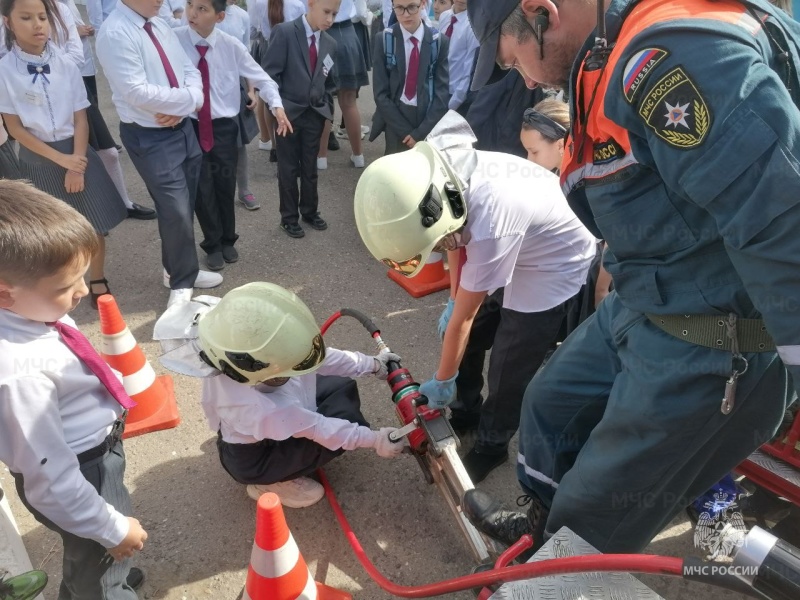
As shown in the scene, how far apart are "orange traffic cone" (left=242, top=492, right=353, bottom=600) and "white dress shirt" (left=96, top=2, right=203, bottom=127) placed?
2.78 meters

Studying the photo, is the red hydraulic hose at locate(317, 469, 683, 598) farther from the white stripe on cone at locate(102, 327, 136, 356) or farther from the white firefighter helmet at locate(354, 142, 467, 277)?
the white stripe on cone at locate(102, 327, 136, 356)

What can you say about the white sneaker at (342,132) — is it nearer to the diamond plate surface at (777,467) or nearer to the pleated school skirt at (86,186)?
the pleated school skirt at (86,186)

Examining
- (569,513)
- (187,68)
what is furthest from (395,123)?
(569,513)

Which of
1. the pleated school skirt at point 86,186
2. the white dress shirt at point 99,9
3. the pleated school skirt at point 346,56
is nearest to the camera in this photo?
the pleated school skirt at point 86,186

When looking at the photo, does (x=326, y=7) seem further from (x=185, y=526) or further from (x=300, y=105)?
(x=185, y=526)

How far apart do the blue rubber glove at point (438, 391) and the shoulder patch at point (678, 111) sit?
170 centimetres

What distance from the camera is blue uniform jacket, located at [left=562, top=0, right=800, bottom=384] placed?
1269 mm

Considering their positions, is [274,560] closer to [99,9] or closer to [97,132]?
[97,132]

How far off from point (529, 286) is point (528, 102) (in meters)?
2.26

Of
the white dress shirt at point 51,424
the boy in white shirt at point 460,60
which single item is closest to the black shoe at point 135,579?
the white dress shirt at point 51,424

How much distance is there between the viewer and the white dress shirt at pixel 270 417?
2.65 metres

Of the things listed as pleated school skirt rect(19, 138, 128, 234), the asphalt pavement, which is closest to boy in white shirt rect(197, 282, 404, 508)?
the asphalt pavement

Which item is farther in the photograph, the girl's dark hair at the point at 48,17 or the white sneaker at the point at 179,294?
the white sneaker at the point at 179,294

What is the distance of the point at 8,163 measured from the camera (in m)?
4.47
